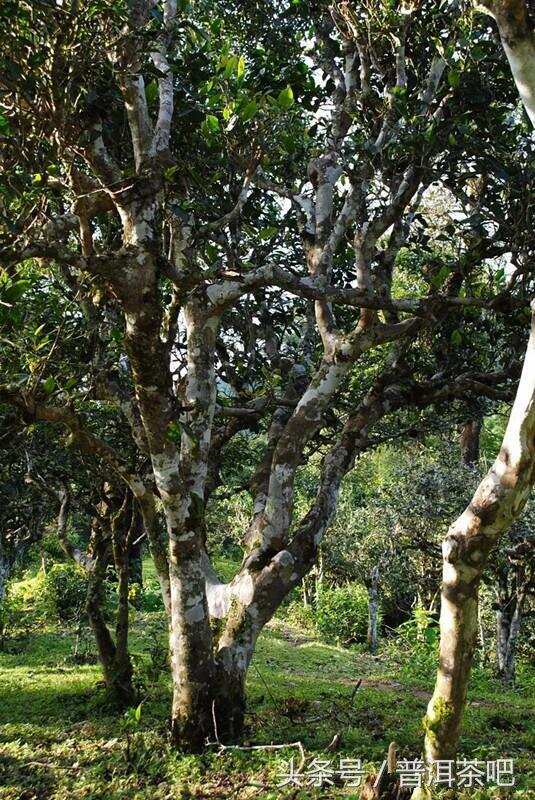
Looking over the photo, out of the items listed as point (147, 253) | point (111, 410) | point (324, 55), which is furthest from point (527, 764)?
point (324, 55)

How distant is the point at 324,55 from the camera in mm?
6180

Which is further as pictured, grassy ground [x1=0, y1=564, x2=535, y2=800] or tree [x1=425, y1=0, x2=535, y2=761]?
grassy ground [x1=0, y1=564, x2=535, y2=800]

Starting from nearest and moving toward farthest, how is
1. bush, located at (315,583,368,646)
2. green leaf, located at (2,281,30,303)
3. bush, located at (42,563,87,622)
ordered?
green leaf, located at (2,281,30,303) → bush, located at (42,563,87,622) → bush, located at (315,583,368,646)

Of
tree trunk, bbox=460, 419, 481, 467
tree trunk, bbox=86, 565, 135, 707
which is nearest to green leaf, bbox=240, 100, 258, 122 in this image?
tree trunk, bbox=86, 565, 135, 707

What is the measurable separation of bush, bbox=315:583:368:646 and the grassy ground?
6.85 meters

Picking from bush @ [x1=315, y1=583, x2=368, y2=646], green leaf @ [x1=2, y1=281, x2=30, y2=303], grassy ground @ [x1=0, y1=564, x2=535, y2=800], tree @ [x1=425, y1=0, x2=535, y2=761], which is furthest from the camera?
bush @ [x1=315, y1=583, x2=368, y2=646]

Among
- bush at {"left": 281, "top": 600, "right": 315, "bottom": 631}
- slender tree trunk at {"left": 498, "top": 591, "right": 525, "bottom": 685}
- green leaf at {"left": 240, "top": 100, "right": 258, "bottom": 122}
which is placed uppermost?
green leaf at {"left": 240, "top": 100, "right": 258, "bottom": 122}

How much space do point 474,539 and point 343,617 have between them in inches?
553

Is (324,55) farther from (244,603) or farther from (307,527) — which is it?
(244,603)

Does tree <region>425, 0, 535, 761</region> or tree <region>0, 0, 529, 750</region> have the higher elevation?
tree <region>0, 0, 529, 750</region>

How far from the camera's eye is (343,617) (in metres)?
16.1

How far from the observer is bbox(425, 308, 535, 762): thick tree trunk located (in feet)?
9.50

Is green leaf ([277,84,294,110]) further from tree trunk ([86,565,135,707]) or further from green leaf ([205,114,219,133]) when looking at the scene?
tree trunk ([86,565,135,707])

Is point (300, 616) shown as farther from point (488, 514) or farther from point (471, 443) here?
point (488, 514)
